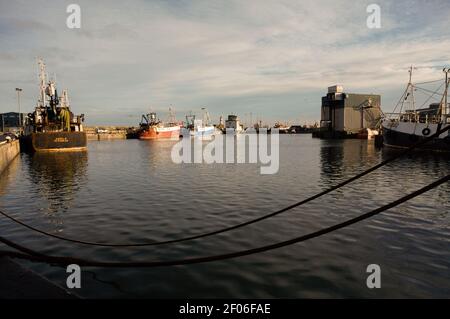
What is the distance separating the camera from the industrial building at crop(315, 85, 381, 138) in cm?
15038

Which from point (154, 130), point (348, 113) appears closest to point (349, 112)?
point (348, 113)

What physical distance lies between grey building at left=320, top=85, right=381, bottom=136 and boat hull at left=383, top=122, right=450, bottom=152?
80.5 metres

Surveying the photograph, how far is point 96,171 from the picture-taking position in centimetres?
3681

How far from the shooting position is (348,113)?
151 m

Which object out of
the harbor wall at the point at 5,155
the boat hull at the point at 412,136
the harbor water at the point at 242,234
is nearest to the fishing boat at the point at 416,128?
the boat hull at the point at 412,136

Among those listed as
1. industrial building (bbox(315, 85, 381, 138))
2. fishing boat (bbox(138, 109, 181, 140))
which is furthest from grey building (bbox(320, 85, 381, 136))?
fishing boat (bbox(138, 109, 181, 140))

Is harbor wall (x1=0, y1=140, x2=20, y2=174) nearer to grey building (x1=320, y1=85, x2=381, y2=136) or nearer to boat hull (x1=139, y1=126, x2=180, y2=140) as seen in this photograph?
boat hull (x1=139, y1=126, x2=180, y2=140)

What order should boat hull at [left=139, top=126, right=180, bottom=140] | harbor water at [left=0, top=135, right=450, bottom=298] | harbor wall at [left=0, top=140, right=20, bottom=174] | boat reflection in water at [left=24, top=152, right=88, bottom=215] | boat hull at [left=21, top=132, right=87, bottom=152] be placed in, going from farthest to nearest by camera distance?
boat hull at [left=139, top=126, right=180, bottom=140], boat hull at [left=21, top=132, right=87, bottom=152], harbor wall at [left=0, top=140, right=20, bottom=174], boat reflection in water at [left=24, top=152, right=88, bottom=215], harbor water at [left=0, top=135, right=450, bottom=298]

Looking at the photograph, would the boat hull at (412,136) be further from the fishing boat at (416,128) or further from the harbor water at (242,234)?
the harbor water at (242,234)

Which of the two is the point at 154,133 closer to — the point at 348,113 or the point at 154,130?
the point at 154,130

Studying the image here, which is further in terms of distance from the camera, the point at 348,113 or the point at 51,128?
the point at 348,113

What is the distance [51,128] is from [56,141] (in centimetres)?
608
